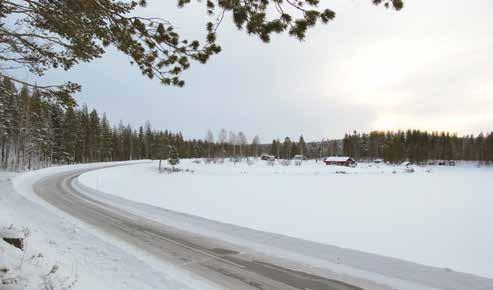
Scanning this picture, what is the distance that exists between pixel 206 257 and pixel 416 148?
109 metres

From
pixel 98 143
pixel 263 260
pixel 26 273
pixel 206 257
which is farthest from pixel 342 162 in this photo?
pixel 26 273

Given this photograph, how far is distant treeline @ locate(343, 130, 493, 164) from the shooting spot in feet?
331

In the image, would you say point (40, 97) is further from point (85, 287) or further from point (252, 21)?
point (252, 21)

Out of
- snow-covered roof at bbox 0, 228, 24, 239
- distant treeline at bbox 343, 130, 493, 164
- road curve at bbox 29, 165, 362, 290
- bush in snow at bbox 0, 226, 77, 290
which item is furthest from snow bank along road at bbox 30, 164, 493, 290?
distant treeline at bbox 343, 130, 493, 164

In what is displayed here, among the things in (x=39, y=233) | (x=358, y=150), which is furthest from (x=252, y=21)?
(x=358, y=150)

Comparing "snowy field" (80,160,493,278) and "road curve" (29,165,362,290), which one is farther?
"snowy field" (80,160,493,278)

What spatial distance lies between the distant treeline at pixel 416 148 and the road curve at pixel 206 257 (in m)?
98.0

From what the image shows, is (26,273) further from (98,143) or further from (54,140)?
(98,143)

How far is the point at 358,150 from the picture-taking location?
11950 cm

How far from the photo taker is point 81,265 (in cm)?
717

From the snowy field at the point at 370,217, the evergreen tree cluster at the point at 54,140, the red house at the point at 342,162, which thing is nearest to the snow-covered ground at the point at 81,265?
the snowy field at the point at 370,217

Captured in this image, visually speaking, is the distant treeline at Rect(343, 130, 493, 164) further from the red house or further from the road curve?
the road curve

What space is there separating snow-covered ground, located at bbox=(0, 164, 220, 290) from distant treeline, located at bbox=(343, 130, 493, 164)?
100420 millimetres

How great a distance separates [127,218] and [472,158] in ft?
430
